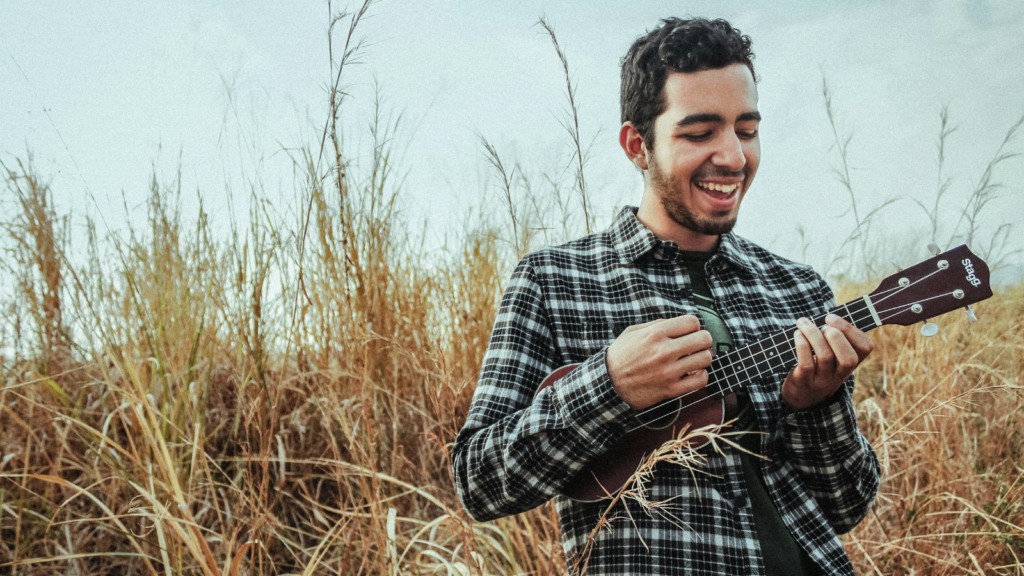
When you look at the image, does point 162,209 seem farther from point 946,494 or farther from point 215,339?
point 946,494

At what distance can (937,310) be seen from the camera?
1.26 metres

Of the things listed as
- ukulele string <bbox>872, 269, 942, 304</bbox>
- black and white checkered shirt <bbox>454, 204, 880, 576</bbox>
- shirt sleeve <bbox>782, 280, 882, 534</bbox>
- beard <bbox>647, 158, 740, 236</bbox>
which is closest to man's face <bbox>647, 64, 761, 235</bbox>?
beard <bbox>647, 158, 740, 236</bbox>

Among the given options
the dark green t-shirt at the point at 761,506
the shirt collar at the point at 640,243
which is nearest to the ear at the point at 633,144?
the shirt collar at the point at 640,243

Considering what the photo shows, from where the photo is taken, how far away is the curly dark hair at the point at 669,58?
1434 millimetres

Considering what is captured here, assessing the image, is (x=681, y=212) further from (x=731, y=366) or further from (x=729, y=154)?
(x=731, y=366)

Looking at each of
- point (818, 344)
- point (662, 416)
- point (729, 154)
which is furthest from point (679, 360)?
point (729, 154)

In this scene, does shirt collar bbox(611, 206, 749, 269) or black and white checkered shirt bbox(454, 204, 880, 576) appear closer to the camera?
black and white checkered shirt bbox(454, 204, 880, 576)

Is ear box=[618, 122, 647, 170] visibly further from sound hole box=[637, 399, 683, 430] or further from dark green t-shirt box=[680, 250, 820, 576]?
sound hole box=[637, 399, 683, 430]

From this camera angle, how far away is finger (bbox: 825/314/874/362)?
1.15 metres

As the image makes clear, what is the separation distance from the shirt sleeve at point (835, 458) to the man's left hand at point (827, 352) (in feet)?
0.32

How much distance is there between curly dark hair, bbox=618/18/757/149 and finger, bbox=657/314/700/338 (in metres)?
0.53

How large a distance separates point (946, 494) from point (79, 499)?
9.52 feet

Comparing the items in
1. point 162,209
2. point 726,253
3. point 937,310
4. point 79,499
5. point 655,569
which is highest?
point 162,209

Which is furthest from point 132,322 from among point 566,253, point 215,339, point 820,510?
point 820,510
